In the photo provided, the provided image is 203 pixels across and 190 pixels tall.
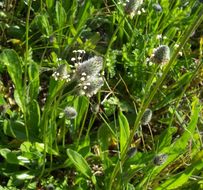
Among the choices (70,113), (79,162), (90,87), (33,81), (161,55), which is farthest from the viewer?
(33,81)

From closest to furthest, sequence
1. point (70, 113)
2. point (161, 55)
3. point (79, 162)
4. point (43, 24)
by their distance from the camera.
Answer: point (161, 55) → point (70, 113) → point (79, 162) → point (43, 24)

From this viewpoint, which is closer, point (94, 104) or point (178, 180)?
point (178, 180)

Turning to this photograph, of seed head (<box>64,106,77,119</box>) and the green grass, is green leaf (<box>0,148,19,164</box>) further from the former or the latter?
seed head (<box>64,106,77,119</box>)

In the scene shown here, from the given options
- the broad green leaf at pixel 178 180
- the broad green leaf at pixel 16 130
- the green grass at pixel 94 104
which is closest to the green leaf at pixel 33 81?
the green grass at pixel 94 104

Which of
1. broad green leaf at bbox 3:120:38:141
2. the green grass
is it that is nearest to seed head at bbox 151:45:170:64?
the green grass

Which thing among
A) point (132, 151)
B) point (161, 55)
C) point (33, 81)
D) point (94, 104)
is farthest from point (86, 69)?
point (33, 81)

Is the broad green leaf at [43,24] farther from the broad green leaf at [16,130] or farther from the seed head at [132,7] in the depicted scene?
the seed head at [132,7]

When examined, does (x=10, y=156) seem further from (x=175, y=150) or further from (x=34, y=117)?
(x=175, y=150)
